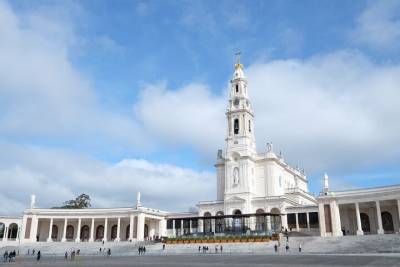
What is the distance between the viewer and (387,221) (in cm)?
6425

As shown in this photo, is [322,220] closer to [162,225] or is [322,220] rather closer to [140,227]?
[140,227]

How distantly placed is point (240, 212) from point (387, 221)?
23729 mm

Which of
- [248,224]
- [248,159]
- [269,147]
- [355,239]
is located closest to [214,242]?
[248,224]

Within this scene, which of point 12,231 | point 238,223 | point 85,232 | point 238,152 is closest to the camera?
point 238,223

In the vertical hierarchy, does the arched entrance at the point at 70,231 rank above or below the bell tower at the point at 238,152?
below

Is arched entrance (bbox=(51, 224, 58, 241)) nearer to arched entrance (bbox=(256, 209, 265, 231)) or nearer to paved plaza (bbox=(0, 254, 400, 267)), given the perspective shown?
arched entrance (bbox=(256, 209, 265, 231))

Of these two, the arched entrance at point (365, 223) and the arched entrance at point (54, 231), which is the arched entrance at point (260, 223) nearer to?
the arched entrance at point (365, 223)

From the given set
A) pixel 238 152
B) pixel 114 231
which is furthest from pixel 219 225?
pixel 114 231

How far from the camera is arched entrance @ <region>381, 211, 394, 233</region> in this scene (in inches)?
2505

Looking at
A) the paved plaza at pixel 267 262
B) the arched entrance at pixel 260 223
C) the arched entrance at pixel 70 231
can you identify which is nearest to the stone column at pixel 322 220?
the arched entrance at pixel 260 223

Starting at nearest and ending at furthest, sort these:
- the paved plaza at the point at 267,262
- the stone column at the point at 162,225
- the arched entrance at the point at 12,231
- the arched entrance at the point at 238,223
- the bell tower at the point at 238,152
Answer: the paved plaza at the point at 267,262
the arched entrance at the point at 238,223
the bell tower at the point at 238,152
the arched entrance at the point at 12,231
the stone column at the point at 162,225

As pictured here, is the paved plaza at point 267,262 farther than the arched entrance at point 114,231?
No

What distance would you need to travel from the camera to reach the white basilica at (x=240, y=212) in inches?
2478

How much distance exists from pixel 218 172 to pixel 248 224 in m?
19.1
